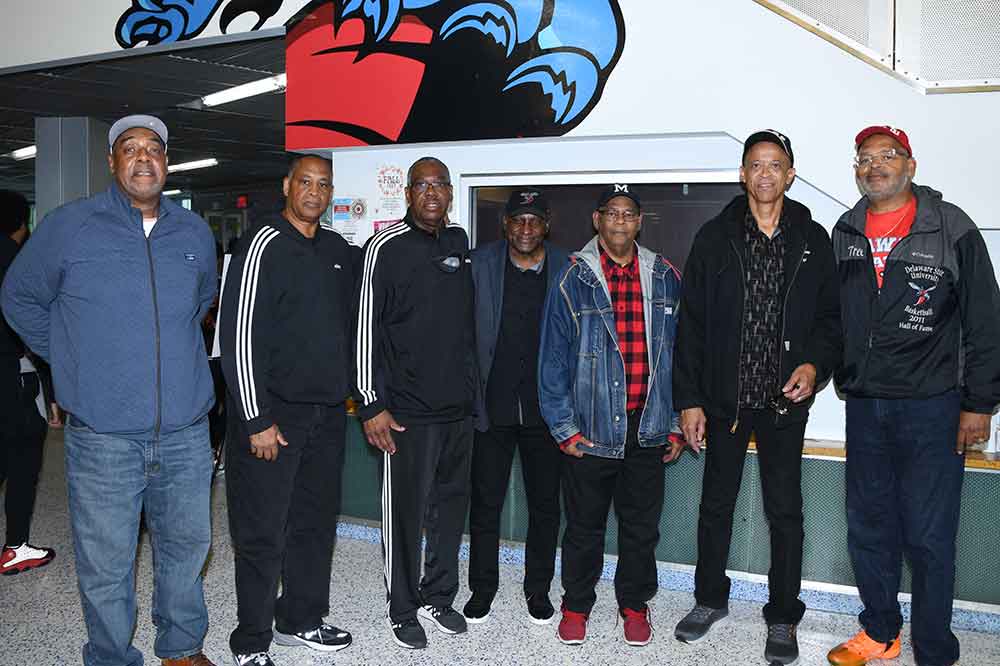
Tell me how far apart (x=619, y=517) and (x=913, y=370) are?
1192mm

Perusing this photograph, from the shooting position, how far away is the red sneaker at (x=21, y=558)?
3.87 metres

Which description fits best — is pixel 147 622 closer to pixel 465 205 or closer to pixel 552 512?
pixel 552 512

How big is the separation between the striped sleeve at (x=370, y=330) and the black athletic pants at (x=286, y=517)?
10 cm

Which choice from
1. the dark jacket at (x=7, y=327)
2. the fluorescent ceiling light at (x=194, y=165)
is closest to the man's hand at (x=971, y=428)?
the dark jacket at (x=7, y=327)

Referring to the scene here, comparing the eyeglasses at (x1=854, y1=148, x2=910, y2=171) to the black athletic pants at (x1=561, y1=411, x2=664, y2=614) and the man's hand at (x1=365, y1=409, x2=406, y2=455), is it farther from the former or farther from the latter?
the man's hand at (x1=365, y1=409, x2=406, y2=455)

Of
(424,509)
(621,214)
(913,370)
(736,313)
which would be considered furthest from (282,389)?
(913,370)

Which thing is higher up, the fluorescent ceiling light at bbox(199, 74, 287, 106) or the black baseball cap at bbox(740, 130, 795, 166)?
the fluorescent ceiling light at bbox(199, 74, 287, 106)

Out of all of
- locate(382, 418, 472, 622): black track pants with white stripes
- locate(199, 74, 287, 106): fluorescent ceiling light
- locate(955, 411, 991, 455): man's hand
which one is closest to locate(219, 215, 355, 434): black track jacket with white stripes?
locate(382, 418, 472, 622): black track pants with white stripes

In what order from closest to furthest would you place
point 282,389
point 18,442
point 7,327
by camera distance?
point 282,389 → point 7,327 → point 18,442

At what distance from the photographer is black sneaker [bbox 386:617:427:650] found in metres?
3.14

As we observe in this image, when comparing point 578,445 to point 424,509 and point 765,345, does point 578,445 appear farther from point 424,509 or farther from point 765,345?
point 765,345

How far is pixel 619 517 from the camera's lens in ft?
10.7

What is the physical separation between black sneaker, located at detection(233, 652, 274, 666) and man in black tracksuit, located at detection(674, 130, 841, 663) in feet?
5.59

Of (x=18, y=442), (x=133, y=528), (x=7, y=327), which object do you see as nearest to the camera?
(x=133, y=528)
